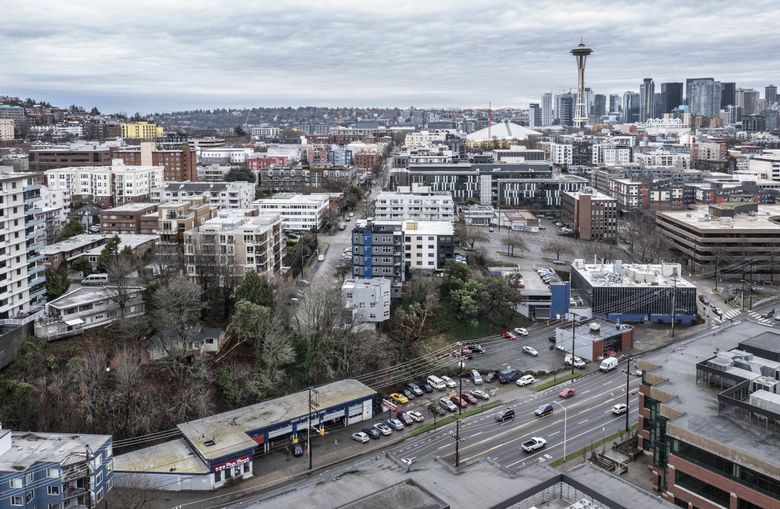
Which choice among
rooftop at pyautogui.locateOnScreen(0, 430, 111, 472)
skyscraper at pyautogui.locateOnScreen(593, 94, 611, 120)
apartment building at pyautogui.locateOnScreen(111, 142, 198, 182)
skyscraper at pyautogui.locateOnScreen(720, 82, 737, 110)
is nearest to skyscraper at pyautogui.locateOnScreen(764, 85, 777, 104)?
skyscraper at pyautogui.locateOnScreen(720, 82, 737, 110)

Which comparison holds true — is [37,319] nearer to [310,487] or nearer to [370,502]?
[310,487]

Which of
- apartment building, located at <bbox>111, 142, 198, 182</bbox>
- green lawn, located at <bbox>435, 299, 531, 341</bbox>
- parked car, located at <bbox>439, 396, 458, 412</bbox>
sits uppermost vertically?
apartment building, located at <bbox>111, 142, 198, 182</bbox>

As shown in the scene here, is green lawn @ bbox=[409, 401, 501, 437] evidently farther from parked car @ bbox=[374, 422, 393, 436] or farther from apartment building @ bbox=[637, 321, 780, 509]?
apartment building @ bbox=[637, 321, 780, 509]

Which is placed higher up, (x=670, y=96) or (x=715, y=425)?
(x=670, y=96)

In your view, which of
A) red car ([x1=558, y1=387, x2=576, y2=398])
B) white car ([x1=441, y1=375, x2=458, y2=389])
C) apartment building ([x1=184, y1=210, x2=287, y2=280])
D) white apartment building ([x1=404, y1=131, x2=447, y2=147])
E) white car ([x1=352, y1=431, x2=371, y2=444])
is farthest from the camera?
white apartment building ([x1=404, y1=131, x2=447, y2=147])

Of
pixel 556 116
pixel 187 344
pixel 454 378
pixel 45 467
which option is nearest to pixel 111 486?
pixel 45 467

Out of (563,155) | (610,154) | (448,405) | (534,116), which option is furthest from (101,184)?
(534,116)

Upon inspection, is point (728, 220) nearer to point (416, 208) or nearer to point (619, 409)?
point (416, 208)
